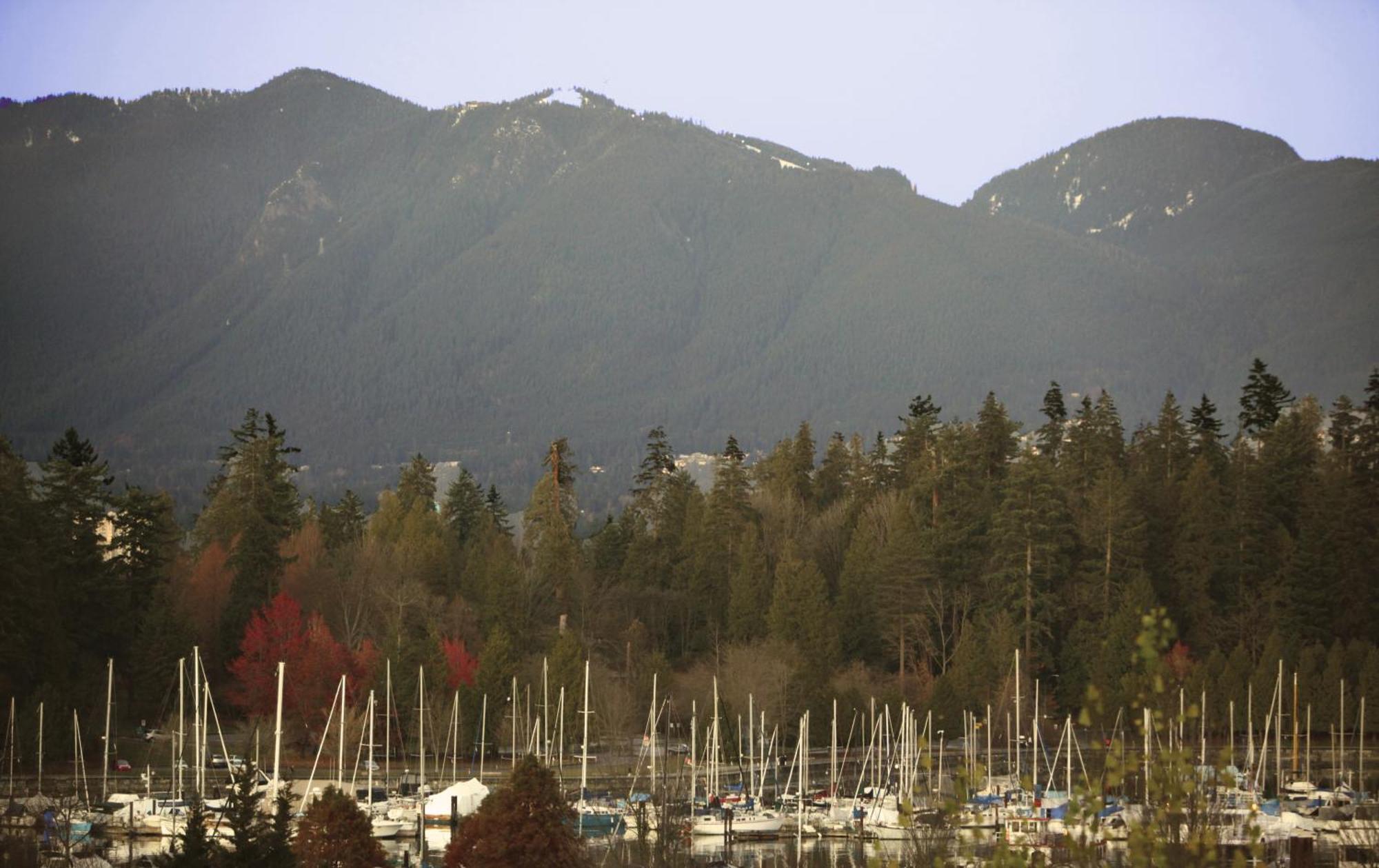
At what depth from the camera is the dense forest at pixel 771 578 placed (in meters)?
94.3

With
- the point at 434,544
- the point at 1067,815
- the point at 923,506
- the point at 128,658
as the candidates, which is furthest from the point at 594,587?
the point at 1067,815

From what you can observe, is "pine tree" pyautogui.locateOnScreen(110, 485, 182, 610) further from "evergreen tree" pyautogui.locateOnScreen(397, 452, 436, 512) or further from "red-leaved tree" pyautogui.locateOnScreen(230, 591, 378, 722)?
"evergreen tree" pyautogui.locateOnScreen(397, 452, 436, 512)

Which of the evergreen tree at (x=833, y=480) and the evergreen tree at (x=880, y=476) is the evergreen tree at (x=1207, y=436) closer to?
the evergreen tree at (x=880, y=476)

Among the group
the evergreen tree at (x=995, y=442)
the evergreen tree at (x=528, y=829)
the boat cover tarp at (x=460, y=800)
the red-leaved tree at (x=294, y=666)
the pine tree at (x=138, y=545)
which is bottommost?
the boat cover tarp at (x=460, y=800)

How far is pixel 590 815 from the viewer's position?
7394 centimetres

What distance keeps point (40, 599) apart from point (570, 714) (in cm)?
2534

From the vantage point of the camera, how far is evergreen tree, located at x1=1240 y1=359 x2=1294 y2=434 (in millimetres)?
138125

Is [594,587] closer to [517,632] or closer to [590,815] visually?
[517,632]

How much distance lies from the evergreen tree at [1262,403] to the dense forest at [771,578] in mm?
501

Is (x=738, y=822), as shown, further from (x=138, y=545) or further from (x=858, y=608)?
(x=138, y=545)

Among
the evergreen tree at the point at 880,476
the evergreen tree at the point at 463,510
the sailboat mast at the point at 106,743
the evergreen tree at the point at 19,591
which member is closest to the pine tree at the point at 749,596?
the evergreen tree at the point at 880,476

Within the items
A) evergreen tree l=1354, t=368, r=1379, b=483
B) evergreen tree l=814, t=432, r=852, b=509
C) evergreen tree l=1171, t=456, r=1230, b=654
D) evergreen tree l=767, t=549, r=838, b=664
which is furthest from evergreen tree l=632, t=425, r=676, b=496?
evergreen tree l=1354, t=368, r=1379, b=483

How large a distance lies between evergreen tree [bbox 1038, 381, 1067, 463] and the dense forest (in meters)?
0.63

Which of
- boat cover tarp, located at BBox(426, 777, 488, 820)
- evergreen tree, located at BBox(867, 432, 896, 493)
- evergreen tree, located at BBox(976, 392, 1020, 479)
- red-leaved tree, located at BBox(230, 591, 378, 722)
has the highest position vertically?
evergreen tree, located at BBox(976, 392, 1020, 479)
